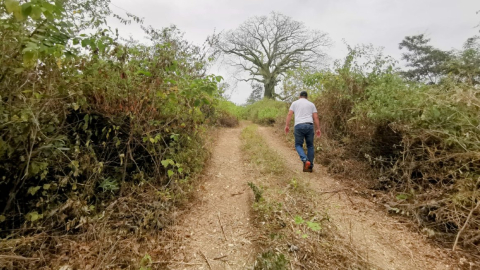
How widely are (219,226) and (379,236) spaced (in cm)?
194

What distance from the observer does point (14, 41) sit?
1.78 m

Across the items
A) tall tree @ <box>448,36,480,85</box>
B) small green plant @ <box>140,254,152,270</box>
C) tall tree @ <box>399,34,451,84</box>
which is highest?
tall tree @ <box>399,34,451,84</box>

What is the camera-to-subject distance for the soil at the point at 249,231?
2.20 metres

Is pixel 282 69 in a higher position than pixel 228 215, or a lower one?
higher

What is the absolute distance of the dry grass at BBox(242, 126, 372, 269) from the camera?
201 centimetres

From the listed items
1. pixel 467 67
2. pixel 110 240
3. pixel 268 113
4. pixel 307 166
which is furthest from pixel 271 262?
pixel 268 113

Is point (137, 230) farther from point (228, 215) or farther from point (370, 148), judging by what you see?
point (370, 148)

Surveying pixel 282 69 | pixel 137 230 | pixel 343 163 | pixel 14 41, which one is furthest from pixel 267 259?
pixel 282 69

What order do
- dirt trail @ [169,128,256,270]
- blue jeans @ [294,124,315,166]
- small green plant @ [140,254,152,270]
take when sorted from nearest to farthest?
small green plant @ [140,254,152,270], dirt trail @ [169,128,256,270], blue jeans @ [294,124,315,166]

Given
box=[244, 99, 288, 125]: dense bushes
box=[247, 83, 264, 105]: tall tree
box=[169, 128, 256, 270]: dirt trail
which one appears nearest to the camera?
box=[169, 128, 256, 270]: dirt trail

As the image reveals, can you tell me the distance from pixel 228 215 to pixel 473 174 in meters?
3.20

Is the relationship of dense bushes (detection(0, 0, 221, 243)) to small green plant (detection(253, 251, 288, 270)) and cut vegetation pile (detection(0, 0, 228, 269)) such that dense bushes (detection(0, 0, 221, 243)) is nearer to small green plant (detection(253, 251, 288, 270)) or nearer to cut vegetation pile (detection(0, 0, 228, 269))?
cut vegetation pile (detection(0, 0, 228, 269))

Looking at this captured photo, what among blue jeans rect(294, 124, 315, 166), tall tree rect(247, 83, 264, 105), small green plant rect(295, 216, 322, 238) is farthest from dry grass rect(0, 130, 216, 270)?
tall tree rect(247, 83, 264, 105)

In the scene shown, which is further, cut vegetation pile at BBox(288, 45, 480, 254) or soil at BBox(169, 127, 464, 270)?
cut vegetation pile at BBox(288, 45, 480, 254)
